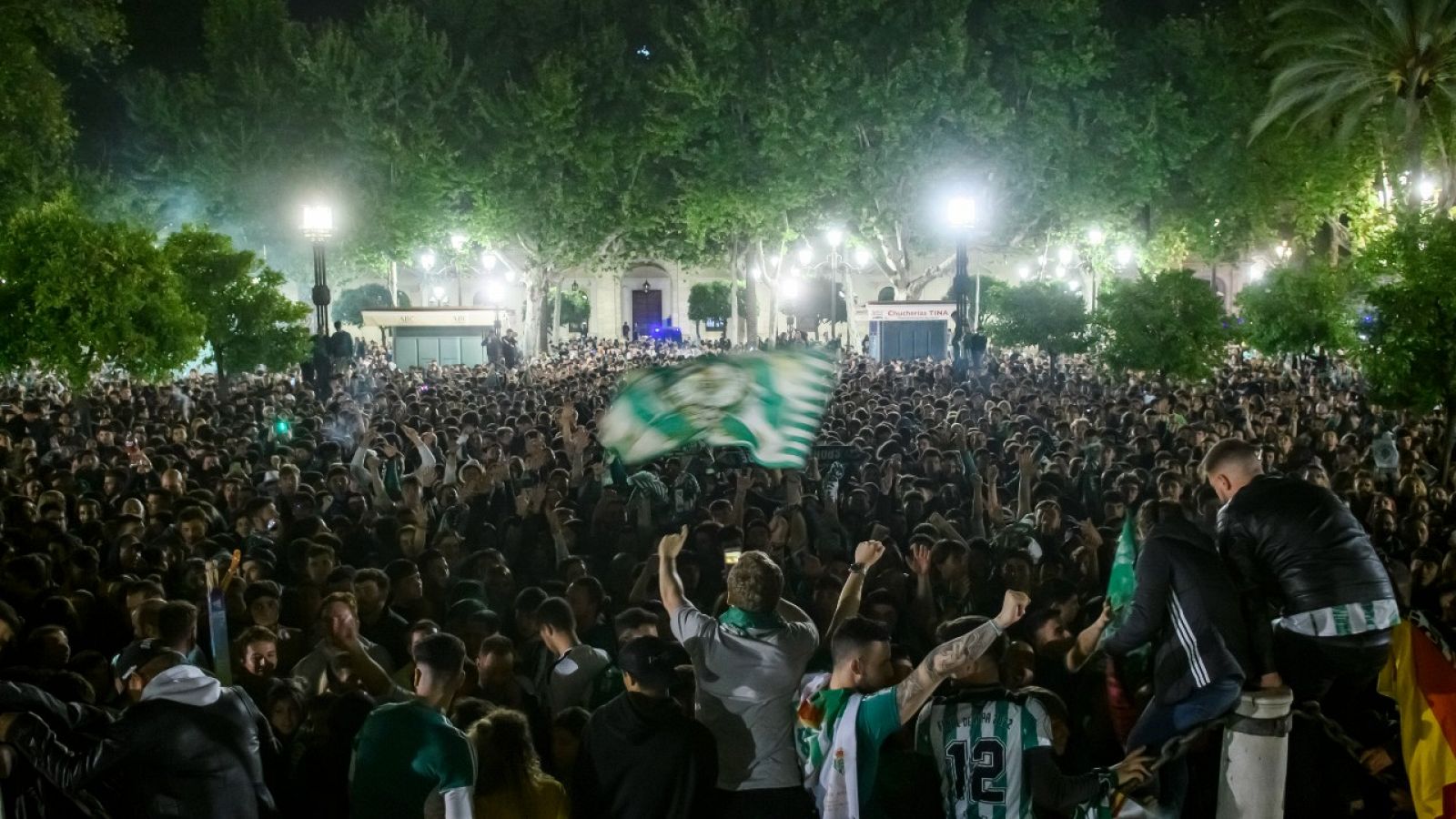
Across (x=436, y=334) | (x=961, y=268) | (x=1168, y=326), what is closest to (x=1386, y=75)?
(x=961, y=268)

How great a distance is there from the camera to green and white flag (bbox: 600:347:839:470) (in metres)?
6.89

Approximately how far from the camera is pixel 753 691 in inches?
189

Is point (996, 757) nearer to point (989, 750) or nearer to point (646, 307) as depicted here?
point (989, 750)

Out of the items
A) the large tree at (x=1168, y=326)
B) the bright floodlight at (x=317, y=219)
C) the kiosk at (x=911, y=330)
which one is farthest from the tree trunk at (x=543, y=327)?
the large tree at (x=1168, y=326)

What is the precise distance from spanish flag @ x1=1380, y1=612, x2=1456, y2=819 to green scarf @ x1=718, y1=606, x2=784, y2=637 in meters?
2.44

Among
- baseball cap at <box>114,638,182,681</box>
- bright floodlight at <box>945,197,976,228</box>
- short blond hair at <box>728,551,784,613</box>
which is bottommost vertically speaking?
baseball cap at <box>114,638,182,681</box>

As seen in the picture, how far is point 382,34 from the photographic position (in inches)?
1674

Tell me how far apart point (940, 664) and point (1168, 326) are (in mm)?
19071

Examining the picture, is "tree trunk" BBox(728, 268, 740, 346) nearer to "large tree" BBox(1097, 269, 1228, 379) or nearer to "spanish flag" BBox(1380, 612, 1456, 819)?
"large tree" BBox(1097, 269, 1228, 379)

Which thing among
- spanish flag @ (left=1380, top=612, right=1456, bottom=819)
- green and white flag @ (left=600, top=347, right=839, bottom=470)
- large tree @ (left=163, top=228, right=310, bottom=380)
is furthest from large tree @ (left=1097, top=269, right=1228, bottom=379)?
spanish flag @ (left=1380, top=612, right=1456, bottom=819)

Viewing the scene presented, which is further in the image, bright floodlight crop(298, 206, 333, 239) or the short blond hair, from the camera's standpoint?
bright floodlight crop(298, 206, 333, 239)

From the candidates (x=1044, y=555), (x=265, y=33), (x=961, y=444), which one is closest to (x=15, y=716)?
(x=1044, y=555)

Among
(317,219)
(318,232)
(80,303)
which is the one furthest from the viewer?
(318,232)

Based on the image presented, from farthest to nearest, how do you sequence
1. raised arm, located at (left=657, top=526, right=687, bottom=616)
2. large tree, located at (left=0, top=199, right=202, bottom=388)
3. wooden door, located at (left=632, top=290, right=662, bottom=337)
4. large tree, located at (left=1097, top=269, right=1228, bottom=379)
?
wooden door, located at (left=632, top=290, right=662, bottom=337), large tree, located at (left=1097, top=269, right=1228, bottom=379), large tree, located at (left=0, top=199, right=202, bottom=388), raised arm, located at (left=657, top=526, right=687, bottom=616)
